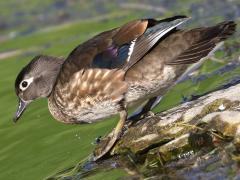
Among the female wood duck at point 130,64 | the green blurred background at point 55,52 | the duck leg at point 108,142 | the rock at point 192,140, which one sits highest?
the female wood duck at point 130,64

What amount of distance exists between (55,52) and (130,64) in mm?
5840

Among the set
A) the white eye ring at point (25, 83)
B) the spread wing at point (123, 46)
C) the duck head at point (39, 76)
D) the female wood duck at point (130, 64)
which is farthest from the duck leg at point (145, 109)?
the white eye ring at point (25, 83)

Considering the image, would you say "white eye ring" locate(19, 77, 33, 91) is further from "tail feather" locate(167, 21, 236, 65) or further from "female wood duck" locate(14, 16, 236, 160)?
"tail feather" locate(167, 21, 236, 65)

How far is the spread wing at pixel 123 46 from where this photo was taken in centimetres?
795

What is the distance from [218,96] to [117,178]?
1285 millimetres

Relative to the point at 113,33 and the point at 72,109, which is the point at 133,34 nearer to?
the point at 113,33

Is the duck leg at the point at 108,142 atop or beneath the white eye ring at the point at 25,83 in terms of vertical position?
beneath

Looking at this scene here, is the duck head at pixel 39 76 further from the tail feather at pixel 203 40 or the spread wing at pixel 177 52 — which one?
the tail feather at pixel 203 40

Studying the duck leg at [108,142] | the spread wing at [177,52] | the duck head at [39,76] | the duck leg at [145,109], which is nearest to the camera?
the duck leg at [108,142]

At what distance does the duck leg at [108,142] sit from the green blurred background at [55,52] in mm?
271

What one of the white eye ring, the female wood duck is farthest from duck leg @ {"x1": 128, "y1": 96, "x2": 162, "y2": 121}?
the white eye ring

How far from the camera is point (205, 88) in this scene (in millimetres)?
9492

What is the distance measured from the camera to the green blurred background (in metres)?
8.67

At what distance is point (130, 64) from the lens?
316 inches
